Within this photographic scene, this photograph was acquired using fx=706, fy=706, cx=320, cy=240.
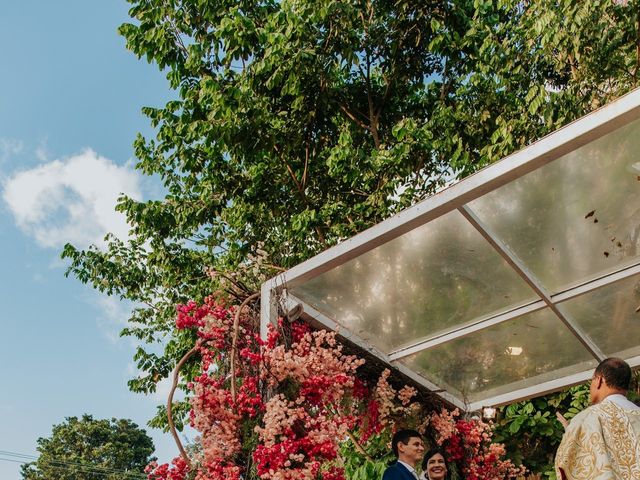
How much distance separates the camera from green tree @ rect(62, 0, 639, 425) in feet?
28.4

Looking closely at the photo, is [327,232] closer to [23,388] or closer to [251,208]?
[251,208]

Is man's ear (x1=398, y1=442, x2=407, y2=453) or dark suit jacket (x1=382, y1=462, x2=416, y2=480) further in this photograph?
man's ear (x1=398, y1=442, x2=407, y2=453)

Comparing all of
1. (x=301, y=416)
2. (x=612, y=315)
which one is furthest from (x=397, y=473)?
(x=612, y=315)

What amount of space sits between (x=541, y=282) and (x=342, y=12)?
538cm

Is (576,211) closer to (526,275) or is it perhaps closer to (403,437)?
(526,275)

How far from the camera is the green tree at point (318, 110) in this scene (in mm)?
8656

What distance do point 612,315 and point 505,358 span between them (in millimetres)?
1001

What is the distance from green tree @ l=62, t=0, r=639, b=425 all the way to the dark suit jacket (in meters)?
4.29

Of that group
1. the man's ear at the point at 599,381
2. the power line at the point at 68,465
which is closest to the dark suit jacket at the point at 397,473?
the man's ear at the point at 599,381

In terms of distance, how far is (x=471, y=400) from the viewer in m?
6.53

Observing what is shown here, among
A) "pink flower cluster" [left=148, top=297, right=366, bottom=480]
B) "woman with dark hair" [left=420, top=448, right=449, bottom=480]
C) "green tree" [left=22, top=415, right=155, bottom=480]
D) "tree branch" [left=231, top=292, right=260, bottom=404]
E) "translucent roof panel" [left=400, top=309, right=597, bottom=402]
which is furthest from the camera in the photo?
"green tree" [left=22, top=415, right=155, bottom=480]

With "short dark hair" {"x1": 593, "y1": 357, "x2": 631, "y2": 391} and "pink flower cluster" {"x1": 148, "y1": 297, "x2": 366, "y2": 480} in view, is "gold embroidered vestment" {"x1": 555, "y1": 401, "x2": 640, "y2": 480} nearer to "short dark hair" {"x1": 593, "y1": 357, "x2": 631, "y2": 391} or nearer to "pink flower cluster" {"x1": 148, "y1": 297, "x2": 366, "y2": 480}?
"short dark hair" {"x1": 593, "y1": 357, "x2": 631, "y2": 391}

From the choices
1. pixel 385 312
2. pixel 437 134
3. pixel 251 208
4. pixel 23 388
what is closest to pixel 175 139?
pixel 251 208

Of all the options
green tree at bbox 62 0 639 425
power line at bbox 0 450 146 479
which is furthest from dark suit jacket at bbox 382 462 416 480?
power line at bbox 0 450 146 479
